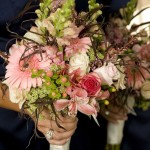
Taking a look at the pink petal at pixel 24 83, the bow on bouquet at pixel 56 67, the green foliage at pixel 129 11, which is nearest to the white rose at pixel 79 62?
the bow on bouquet at pixel 56 67

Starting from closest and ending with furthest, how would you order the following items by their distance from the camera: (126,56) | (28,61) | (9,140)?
(28,61) < (126,56) < (9,140)

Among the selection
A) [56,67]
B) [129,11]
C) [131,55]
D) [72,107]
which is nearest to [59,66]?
[56,67]

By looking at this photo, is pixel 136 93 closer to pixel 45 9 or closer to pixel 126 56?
pixel 126 56

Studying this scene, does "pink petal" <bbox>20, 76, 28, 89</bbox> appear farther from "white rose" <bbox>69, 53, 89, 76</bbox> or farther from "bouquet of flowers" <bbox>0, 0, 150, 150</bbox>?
"white rose" <bbox>69, 53, 89, 76</bbox>

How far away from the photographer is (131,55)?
1208 mm

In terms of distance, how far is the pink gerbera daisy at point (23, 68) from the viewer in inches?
38.9

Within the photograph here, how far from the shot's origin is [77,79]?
1.01 m

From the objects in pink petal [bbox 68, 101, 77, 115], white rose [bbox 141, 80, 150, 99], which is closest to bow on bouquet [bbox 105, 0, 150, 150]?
white rose [bbox 141, 80, 150, 99]

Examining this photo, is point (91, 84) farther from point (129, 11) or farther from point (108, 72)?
point (129, 11)

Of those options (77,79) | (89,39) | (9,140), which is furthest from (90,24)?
(9,140)

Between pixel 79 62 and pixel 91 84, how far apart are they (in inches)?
2.7

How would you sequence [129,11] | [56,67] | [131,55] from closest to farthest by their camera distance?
1. [56,67]
2. [131,55]
3. [129,11]

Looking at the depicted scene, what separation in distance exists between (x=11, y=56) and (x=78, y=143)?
2.06ft

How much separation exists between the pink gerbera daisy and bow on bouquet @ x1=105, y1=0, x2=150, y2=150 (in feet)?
0.97
